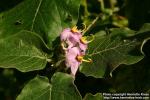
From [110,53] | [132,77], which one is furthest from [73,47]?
[132,77]

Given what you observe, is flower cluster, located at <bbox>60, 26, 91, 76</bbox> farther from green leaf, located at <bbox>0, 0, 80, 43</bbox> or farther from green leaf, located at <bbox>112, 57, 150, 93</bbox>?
green leaf, located at <bbox>112, 57, 150, 93</bbox>

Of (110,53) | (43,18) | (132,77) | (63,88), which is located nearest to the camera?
(63,88)

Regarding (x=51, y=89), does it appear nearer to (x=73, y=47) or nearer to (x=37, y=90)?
(x=37, y=90)

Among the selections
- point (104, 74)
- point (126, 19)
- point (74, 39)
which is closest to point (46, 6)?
point (74, 39)

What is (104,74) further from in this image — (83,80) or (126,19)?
(126,19)

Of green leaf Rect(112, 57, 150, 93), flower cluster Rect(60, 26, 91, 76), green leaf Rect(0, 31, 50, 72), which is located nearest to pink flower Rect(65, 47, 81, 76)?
flower cluster Rect(60, 26, 91, 76)
